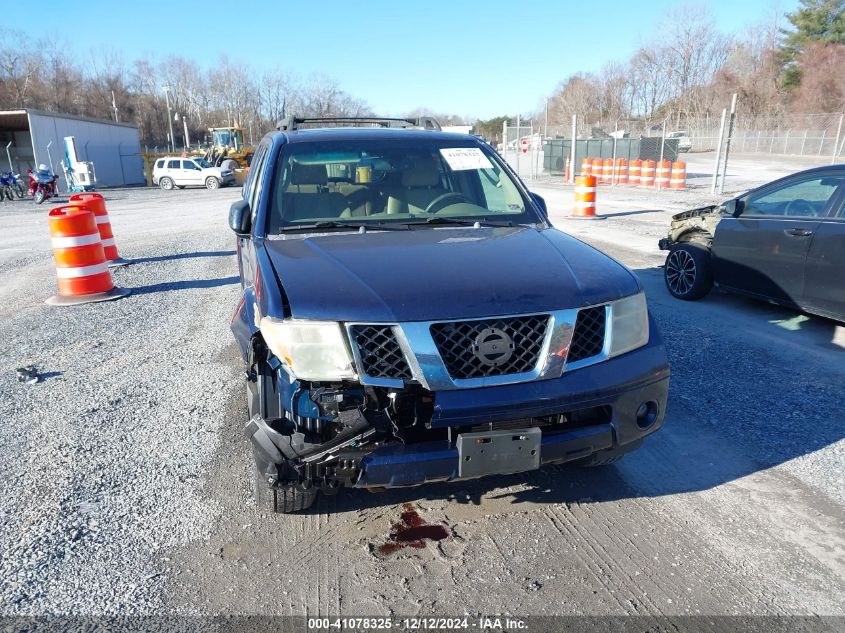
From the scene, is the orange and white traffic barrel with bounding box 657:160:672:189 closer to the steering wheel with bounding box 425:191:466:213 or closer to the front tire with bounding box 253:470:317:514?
the steering wheel with bounding box 425:191:466:213

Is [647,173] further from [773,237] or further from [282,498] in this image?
[282,498]

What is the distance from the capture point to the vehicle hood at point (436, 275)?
8.33 ft

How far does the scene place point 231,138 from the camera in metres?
40.6

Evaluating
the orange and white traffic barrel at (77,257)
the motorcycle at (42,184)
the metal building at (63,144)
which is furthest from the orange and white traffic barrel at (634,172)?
the metal building at (63,144)

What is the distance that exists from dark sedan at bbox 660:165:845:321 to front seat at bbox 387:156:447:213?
3790 millimetres

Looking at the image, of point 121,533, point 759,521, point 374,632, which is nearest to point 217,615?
point 374,632

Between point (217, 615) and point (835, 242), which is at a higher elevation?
point (835, 242)

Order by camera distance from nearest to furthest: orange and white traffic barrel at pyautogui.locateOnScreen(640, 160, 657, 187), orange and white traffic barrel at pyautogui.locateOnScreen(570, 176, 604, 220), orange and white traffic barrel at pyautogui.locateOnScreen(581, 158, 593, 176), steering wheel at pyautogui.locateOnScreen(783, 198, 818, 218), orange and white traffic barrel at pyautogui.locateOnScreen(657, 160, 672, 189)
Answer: steering wheel at pyautogui.locateOnScreen(783, 198, 818, 218), orange and white traffic barrel at pyautogui.locateOnScreen(570, 176, 604, 220), orange and white traffic barrel at pyautogui.locateOnScreen(657, 160, 672, 189), orange and white traffic barrel at pyautogui.locateOnScreen(640, 160, 657, 187), orange and white traffic barrel at pyautogui.locateOnScreen(581, 158, 593, 176)

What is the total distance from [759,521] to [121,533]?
10.5 feet

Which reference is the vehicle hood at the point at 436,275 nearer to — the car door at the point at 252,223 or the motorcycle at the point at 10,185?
the car door at the point at 252,223

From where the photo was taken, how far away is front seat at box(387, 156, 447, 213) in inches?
154

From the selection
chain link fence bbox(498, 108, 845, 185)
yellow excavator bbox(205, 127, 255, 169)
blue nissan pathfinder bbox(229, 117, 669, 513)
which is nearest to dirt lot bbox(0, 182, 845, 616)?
blue nissan pathfinder bbox(229, 117, 669, 513)

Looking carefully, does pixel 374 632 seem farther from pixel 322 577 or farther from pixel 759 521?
pixel 759 521

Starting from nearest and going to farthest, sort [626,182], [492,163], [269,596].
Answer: [269,596]
[492,163]
[626,182]
